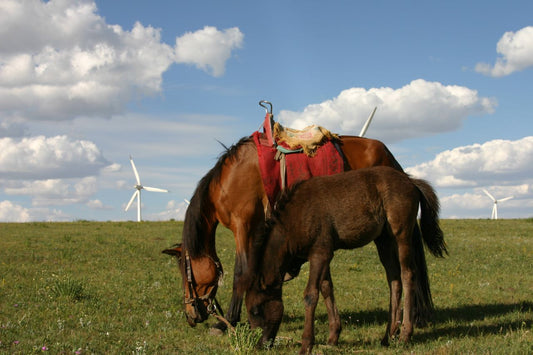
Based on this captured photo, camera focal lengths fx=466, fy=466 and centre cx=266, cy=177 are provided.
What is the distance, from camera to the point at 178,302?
9.75 metres

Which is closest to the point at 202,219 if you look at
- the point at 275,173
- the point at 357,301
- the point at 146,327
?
the point at 275,173

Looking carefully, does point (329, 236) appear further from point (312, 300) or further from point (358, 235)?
point (312, 300)

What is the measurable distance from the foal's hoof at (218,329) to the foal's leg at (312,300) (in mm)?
2152

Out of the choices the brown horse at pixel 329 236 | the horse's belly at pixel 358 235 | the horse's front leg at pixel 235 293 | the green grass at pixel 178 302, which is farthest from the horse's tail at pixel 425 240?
the horse's front leg at pixel 235 293

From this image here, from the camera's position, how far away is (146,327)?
764cm

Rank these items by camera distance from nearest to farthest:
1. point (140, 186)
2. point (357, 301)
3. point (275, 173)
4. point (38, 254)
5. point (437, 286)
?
point (275, 173) → point (357, 301) → point (437, 286) → point (38, 254) → point (140, 186)

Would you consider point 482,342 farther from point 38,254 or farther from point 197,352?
point 38,254

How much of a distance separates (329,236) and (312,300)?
827 millimetres

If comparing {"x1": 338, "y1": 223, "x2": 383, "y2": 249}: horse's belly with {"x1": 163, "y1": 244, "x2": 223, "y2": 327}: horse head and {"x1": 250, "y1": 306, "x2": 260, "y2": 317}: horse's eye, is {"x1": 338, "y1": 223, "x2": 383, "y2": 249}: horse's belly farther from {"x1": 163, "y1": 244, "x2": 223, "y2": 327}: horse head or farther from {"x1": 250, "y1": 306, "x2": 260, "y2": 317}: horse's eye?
{"x1": 163, "y1": 244, "x2": 223, "y2": 327}: horse head

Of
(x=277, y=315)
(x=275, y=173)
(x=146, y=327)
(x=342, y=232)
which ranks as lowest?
(x=146, y=327)

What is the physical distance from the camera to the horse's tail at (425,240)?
7.20 meters

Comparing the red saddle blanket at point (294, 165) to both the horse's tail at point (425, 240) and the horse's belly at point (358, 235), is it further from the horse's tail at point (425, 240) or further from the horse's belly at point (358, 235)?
the horse's belly at point (358, 235)

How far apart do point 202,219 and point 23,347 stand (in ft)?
10.1

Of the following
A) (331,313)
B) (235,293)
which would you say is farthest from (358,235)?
(235,293)
